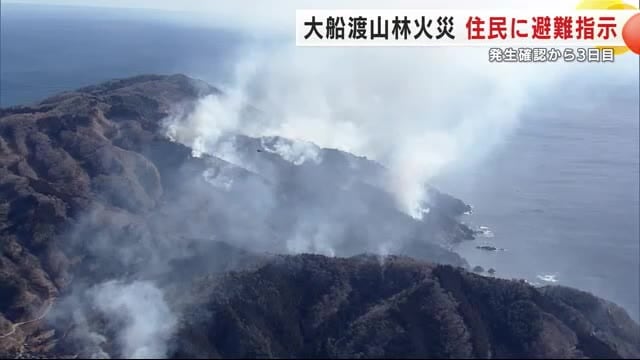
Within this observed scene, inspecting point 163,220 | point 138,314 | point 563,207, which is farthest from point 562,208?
point 138,314

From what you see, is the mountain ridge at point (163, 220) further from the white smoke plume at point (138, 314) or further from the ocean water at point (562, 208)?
the ocean water at point (562, 208)

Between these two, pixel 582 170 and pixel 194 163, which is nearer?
pixel 194 163

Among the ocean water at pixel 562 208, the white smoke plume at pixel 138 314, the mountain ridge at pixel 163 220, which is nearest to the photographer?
the white smoke plume at pixel 138 314

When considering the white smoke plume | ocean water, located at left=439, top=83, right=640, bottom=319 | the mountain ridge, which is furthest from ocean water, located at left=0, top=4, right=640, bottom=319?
the white smoke plume

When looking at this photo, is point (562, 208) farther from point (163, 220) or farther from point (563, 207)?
point (163, 220)

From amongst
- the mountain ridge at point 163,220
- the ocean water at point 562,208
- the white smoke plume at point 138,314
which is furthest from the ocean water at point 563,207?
the white smoke plume at point 138,314

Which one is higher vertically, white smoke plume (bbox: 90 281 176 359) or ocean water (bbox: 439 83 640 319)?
white smoke plume (bbox: 90 281 176 359)

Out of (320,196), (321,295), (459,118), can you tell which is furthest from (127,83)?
(321,295)

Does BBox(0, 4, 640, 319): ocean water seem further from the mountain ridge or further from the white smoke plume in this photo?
the white smoke plume

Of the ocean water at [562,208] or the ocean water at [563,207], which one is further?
the ocean water at [563,207]

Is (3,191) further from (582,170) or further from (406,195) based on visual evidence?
(582,170)

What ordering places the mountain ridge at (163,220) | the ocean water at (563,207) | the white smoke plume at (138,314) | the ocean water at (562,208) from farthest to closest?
the ocean water at (563,207) → the ocean water at (562,208) → the mountain ridge at (163,220) → the white smoke plume at (138,314)
